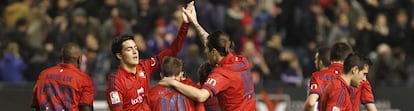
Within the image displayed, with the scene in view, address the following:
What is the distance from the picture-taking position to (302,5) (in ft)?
75.1

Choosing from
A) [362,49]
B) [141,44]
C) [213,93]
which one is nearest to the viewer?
[213,93]

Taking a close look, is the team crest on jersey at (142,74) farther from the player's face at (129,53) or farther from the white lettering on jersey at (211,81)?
the white lettering on jersey at (211,81)

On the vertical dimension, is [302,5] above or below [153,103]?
above

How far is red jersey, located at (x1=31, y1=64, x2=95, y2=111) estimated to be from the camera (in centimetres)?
1192

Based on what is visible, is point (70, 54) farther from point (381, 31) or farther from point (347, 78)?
point (381, 31)

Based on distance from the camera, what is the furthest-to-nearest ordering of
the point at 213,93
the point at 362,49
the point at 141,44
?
the point at 362,49 < the point at 141,44 < the point at 213,93

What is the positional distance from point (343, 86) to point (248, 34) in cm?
990

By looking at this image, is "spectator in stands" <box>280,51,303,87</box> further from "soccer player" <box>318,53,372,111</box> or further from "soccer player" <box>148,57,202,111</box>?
"soccer player" <box>148,57,202,111</box>

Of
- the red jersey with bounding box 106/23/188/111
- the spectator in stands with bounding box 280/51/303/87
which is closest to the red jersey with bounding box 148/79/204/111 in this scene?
the red jersey with bounding box 106/23/188/111

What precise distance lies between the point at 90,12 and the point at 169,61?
1038cm

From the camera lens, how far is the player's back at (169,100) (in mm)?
11727

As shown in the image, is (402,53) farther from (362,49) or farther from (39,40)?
(39,40)

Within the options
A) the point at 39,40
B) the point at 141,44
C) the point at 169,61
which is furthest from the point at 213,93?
the point at 39,40

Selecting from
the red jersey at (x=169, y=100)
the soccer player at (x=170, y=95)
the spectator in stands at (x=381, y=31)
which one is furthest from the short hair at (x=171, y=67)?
the spectator in stands at (x=381, y=31)
